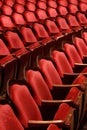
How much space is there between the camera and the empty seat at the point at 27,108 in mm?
350

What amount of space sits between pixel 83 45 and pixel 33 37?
144mm

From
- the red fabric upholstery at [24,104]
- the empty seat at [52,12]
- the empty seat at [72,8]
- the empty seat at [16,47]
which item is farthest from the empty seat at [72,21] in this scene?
the red fabric upholstery at [24,104]

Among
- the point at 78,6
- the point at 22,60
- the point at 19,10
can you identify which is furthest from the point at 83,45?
the point at 78,6

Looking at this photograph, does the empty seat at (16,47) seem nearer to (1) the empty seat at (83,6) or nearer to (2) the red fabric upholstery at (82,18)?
(2) the red fabric upholstery at (82,18)

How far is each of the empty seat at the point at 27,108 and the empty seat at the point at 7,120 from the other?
0.02m

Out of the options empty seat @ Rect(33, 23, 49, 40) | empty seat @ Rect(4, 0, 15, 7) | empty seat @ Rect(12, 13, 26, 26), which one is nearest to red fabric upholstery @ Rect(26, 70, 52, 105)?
empty seat @ Rect(33, 23, 49, 40)

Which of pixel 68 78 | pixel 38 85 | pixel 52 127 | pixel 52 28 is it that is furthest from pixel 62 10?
pixel 52 127

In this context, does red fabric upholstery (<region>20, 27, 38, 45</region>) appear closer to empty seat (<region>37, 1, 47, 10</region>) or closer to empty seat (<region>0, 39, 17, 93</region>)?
empty seat (<region>0, 39, 17, 93</region>)

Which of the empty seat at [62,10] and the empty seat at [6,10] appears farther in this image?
the empty seat at [62,10]

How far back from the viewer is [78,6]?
57.3 inches

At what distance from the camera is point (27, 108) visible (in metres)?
0.37

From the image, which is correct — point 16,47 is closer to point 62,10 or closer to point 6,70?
point 6,70

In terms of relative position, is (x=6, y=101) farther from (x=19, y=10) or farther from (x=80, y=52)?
(x=19, y=10)

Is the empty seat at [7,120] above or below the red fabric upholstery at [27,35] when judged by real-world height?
below
